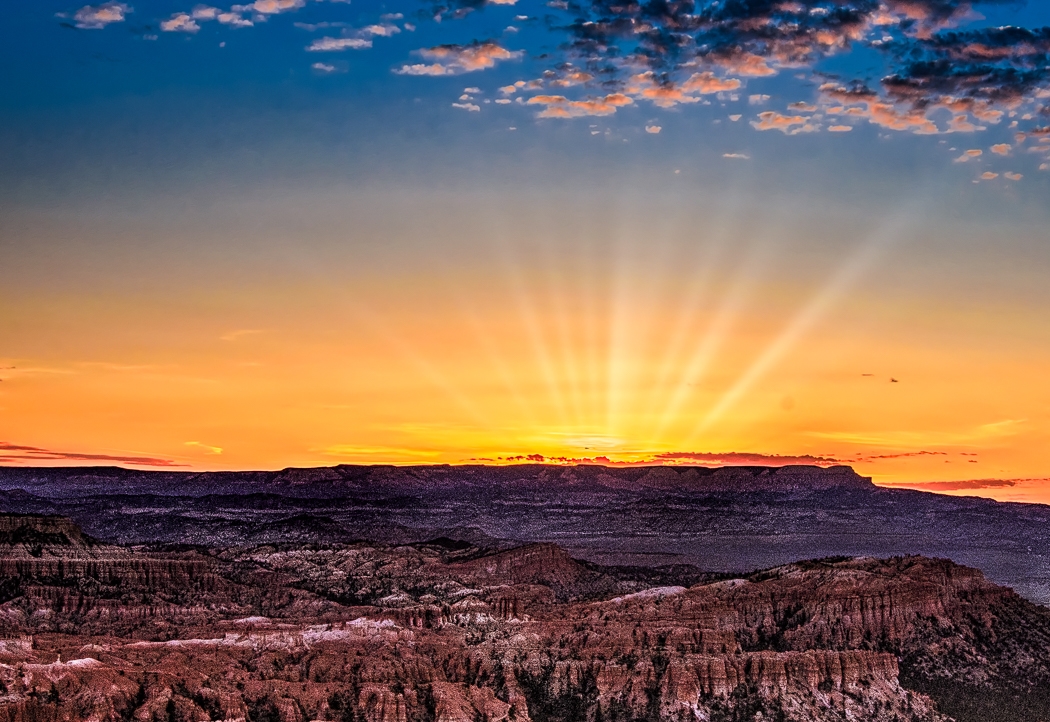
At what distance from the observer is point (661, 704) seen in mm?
138750

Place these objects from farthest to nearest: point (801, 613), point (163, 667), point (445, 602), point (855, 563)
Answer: point (445, 602), point (855, 563), point (801, 613), point (163, 667)

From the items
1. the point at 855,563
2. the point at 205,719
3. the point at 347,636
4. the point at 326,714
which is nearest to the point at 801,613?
the point at 855,563

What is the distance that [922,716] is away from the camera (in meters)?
141

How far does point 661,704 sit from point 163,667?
4327 centimetres

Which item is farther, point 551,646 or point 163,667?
point 551,646

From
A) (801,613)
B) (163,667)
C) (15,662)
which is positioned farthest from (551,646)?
(15,662)

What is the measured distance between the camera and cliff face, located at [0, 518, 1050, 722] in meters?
128

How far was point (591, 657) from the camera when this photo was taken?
14962 centimetres

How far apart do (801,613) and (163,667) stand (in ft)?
223

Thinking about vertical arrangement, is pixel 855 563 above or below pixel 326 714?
above

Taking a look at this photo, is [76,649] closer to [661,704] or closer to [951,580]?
[661,704]

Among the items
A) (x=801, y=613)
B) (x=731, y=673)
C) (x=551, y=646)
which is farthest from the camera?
(x=801, y=613)

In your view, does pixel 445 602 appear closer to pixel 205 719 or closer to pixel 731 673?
pixel 731 673

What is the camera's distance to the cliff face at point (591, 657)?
128m
